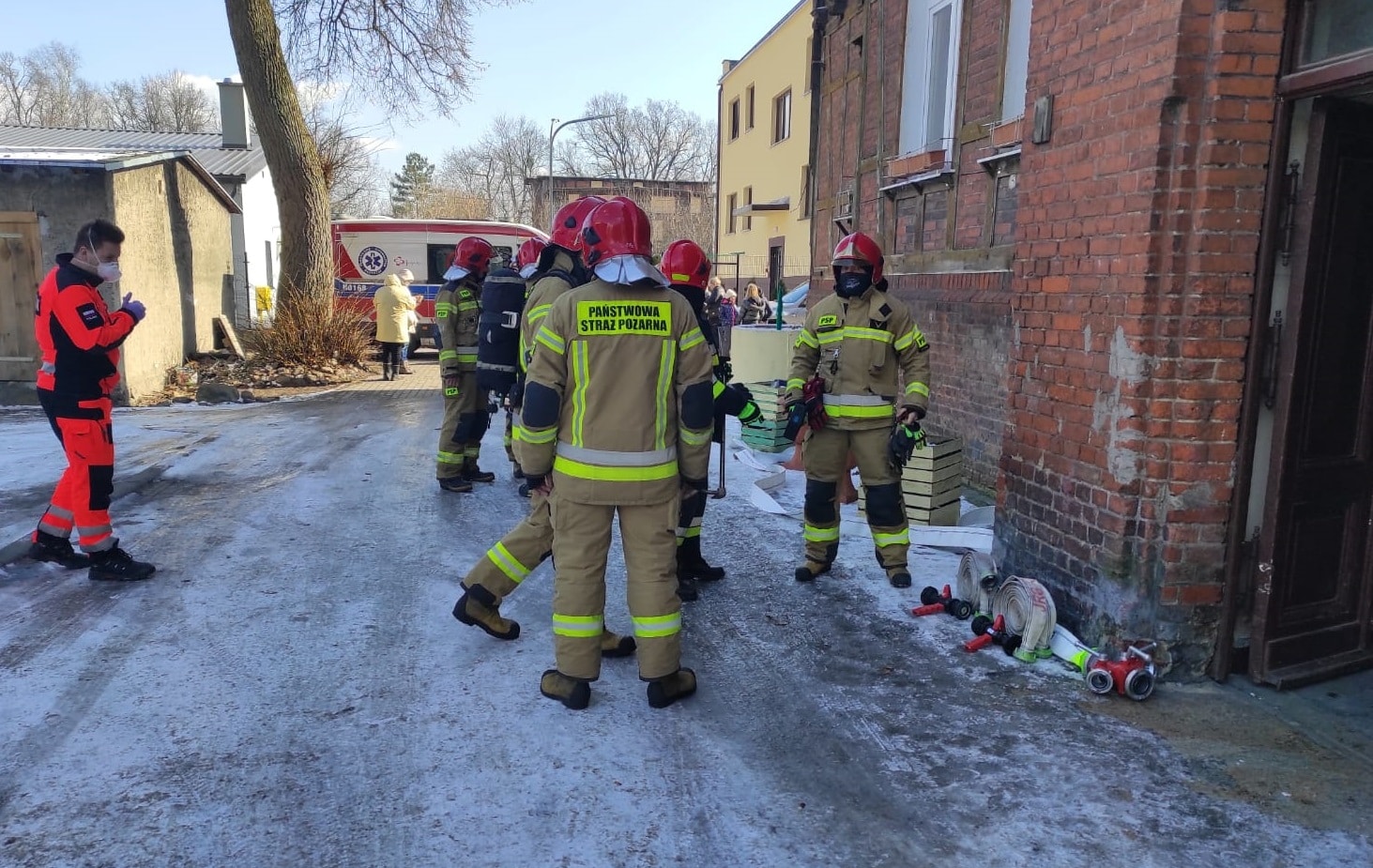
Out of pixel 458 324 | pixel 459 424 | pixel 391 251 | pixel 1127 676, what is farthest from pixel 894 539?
pixel 391 251

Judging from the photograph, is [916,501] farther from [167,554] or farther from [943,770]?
[167,554]

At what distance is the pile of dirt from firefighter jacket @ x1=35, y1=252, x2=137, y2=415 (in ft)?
25.1

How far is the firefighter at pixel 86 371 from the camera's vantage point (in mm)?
4531

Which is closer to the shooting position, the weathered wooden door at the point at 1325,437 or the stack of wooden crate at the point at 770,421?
the weathered wooden door at the point at 1325,437

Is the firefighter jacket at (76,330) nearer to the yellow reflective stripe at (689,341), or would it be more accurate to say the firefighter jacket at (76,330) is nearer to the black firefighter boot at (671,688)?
the yellow reflective stripe at (689,341)

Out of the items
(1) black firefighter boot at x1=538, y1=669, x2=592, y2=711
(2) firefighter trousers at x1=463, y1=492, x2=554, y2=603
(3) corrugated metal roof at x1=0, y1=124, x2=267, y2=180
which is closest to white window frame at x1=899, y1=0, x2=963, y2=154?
(2) firefighter trousers at x1=463, y1=492, x2=554, y2=603

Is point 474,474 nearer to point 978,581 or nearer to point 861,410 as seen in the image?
point 861,410

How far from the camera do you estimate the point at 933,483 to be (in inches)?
235

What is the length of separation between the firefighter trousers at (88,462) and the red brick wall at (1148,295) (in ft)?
15.7

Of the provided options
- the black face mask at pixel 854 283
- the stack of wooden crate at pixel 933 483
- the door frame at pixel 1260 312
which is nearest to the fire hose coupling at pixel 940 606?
the door frame at pixel 1260 312

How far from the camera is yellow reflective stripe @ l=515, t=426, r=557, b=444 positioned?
11.0 ft

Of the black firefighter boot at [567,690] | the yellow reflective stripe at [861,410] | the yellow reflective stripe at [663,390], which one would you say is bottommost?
the black firefighter boot at [567,690]

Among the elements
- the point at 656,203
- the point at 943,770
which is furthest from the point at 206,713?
the point at 656,203

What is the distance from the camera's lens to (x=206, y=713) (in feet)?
11.1
